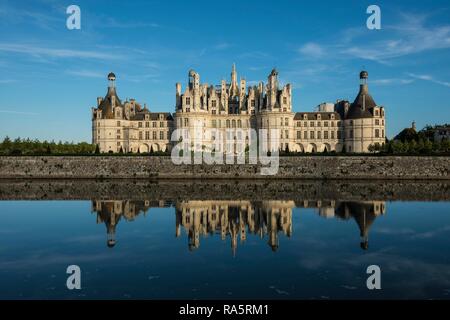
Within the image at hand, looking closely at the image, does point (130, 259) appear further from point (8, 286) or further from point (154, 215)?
point (154, 215)

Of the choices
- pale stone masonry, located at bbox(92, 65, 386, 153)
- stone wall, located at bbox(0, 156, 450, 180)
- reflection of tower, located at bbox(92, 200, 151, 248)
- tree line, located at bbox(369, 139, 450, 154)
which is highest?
pale stone masonry, located at bbox(92, 65, 386, 153)

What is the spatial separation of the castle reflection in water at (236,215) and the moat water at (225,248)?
6 centimetres

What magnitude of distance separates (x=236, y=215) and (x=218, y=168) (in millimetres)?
25091

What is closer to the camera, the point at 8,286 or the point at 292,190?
the point at 8,286

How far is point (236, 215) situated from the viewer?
22.0 m

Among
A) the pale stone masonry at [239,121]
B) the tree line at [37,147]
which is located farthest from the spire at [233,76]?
the tree line at [37,147]

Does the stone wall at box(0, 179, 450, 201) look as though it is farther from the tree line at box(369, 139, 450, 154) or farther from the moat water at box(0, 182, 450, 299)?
the tree line at box(369, 139, 450, 154)

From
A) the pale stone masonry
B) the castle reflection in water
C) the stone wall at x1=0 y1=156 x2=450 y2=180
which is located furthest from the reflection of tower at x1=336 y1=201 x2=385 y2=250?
the pale stone masonry

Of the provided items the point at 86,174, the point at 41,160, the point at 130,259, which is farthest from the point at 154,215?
the point at 41,160

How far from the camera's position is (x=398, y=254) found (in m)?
14.6

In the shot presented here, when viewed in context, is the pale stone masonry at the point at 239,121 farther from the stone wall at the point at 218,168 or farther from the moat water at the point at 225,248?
the moat water at the point at 225,248

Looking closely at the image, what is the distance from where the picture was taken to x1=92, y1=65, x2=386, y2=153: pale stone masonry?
6306 centimetres

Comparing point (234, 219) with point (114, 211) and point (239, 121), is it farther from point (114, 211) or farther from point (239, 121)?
point (239, 121)
